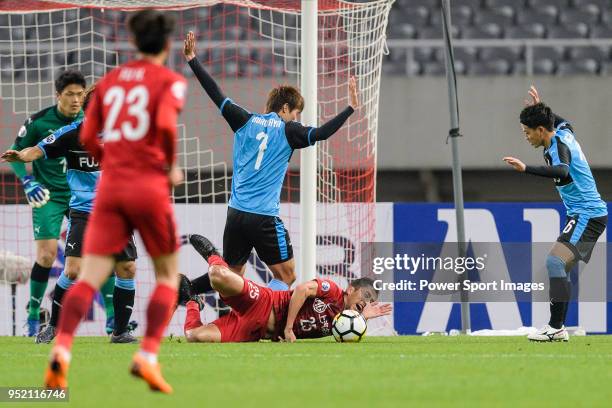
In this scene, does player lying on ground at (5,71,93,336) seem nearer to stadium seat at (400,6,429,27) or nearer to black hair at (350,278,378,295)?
black hair at (350,278,378,295)

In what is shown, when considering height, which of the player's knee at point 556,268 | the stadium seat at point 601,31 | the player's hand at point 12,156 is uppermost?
the stadium seat at point 601,31

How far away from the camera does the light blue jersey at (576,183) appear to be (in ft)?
30.8

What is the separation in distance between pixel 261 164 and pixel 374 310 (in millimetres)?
1427

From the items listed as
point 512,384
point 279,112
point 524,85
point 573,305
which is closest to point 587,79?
point 524,85

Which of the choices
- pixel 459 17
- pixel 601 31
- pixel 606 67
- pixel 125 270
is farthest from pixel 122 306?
pixel 601 31

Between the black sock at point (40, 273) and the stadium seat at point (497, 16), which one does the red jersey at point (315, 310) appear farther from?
the stadium seat at point (497, 16)

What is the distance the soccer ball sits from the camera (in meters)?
9.05

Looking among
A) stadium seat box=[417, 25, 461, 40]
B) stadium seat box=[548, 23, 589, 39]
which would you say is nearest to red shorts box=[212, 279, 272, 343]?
stadium seat box=[417, 25, 461, 40]

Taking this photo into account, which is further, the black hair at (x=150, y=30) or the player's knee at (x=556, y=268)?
the player's knee at (x=556, y=268)

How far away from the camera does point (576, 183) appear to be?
9461mm

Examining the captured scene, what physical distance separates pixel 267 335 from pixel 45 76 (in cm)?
921

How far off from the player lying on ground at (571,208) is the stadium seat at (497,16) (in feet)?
33.4

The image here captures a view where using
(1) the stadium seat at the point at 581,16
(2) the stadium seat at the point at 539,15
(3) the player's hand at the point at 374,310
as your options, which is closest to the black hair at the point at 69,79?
(3) the player's hand at the point at 374,310

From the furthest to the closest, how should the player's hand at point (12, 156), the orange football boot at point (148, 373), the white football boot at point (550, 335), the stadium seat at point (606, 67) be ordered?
the stadium seat at point (606, 67) → the white football boot at point (550, 335) → the player's hand at point (12, 156) → the orange football boot at point (148, 373)
